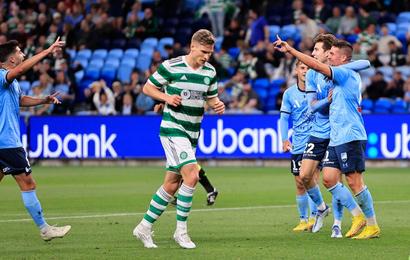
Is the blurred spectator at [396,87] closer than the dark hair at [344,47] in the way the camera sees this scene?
No

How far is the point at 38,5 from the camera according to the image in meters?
38.4

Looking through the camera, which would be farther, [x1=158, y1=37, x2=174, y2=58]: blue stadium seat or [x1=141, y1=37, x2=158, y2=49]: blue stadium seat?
[x1=141, y1=37, x2=158, y2=49]: blue stadium seat

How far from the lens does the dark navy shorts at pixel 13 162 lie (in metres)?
12.4

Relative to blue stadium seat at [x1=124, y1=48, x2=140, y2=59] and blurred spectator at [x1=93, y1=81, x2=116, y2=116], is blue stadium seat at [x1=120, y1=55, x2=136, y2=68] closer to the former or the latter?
blue stadium seat at [x1=124, y1=48, x2=140, y2=59]

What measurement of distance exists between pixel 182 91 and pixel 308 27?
1887 centimetres

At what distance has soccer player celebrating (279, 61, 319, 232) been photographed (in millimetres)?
14298

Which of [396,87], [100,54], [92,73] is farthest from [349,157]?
[100,54]

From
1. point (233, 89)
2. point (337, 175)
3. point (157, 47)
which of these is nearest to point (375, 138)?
point (233, 89)

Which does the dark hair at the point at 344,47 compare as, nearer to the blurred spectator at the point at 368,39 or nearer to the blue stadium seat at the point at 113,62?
the blurred spectator at the point at 368,39

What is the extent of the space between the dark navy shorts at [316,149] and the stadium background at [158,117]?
945mm

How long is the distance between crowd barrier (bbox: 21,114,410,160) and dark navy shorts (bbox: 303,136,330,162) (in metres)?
13.2

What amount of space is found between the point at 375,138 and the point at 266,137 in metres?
2.80

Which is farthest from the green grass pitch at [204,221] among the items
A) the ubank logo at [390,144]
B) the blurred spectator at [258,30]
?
the blurred spectator at [258,30]

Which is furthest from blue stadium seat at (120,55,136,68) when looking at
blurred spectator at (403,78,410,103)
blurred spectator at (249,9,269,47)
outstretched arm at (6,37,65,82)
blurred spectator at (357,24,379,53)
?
outstretched arm at (6,37,65,82)
